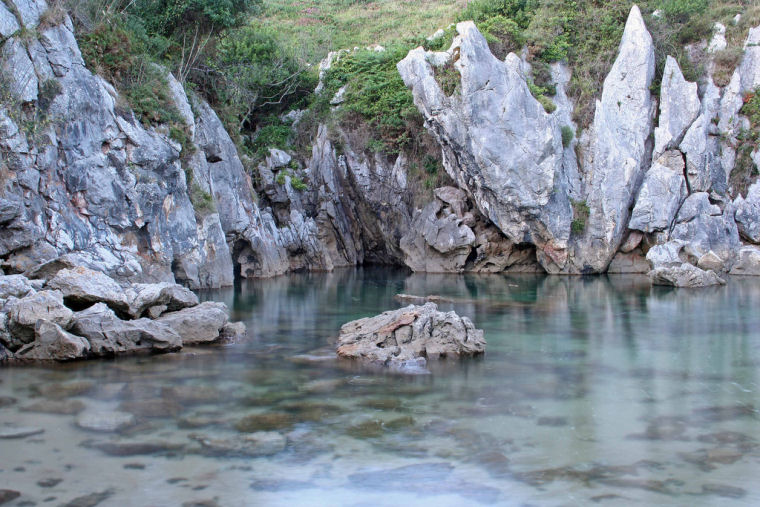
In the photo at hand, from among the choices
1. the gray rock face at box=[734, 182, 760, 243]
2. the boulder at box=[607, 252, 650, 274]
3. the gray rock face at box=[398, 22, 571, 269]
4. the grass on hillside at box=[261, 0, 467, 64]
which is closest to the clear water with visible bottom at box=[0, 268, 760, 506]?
the gray rock face at box=[398, 22, 571, 269]

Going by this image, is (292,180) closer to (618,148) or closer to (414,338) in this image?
(618,148)

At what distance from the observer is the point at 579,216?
1072 inches

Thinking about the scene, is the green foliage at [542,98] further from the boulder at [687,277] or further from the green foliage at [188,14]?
the green foliage at [188,14]

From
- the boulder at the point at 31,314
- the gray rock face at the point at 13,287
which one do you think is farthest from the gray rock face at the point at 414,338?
the gray rock face at the point at 13,287

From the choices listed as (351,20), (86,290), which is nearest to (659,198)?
(86,290)

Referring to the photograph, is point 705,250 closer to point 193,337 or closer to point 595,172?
point 595,172

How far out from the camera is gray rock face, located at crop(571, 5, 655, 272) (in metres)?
26.8

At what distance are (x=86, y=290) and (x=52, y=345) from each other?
5.09 ft

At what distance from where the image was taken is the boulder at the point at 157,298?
12446 millimetres

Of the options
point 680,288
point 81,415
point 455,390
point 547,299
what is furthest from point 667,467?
point 680,288

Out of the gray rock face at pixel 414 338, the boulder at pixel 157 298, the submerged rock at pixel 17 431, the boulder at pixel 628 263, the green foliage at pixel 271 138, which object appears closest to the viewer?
the submerged rock at pixel 17 431

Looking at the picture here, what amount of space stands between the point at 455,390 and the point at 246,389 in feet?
9.96

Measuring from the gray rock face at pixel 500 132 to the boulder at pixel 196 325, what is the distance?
16261mm

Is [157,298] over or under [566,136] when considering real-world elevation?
under
